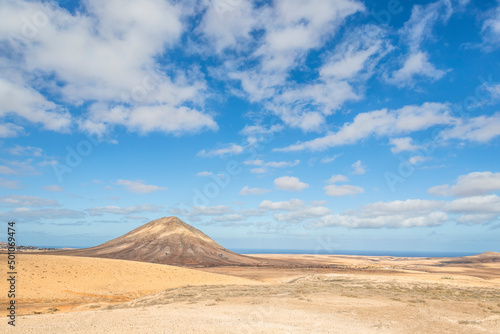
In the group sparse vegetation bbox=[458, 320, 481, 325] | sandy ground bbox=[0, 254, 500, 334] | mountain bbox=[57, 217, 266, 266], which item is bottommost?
sparse vegetation bbox=[458, 320, 481, 325]

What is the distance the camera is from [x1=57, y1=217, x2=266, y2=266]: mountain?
85625mm

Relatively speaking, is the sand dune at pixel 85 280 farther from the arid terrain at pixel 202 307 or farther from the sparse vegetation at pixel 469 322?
the sparse vegetation at pixel 469 322

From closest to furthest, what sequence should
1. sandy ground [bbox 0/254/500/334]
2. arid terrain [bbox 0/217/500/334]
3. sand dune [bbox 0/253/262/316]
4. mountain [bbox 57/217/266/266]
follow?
sandy ground [bbox 0/254/500/334] → arid terrain [bbox 0/217/500/334] → sand dune [bbox 0/253/262/316] → mountain [bbox 57/217/266/266]

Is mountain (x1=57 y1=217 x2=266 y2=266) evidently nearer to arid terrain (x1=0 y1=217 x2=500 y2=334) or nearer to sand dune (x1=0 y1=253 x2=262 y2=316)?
sand dune (x1=0 y1=253 x2=262 y2=316)

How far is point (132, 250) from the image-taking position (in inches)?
3644

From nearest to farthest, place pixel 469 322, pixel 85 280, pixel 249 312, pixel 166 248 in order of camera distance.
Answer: pixel 469 322 < pixel 249 312 < pixel 85 280 < pixel 166 248

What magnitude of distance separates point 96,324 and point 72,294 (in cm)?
1928

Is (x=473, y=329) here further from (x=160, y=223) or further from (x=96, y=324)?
(x=160, y=223)

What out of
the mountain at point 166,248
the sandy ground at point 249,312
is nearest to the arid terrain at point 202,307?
the sandy ground at point 249,312

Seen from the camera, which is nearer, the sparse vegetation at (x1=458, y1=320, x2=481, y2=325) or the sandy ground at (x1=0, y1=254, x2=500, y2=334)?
the sandy ground at (x1=0, y1=254, x2=500, y2=334)

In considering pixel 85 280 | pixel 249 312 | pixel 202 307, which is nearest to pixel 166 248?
pixel 85 280

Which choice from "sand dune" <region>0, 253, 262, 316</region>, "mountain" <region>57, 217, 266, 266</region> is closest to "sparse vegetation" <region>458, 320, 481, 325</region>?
"sand dune" <region>0, 253, 262, 316</region>

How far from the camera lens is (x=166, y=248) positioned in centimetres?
9369

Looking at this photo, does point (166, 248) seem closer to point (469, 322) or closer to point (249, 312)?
point (249, 312)
